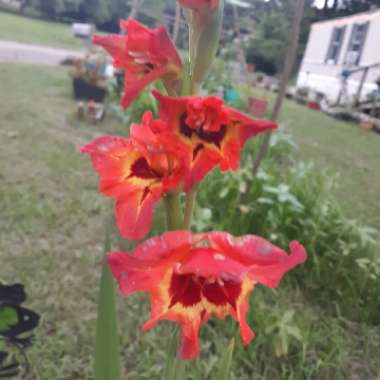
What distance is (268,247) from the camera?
0.57 m

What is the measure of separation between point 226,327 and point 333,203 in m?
1.11

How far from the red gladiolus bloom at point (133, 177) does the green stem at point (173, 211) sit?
0.04 m

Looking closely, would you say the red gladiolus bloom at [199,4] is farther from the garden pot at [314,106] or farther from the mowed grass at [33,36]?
the mowed grass at [33,36]

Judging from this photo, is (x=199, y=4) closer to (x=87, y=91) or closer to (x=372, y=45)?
(x=87, y=91)

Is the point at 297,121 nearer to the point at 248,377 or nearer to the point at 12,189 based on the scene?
the point at 12,189

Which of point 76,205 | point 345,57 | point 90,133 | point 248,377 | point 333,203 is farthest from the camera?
point 345,57

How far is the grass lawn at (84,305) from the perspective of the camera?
170cm

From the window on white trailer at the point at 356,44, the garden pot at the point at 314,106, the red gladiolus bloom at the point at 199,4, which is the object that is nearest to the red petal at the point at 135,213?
the red gladiolus bloom at the point at 199,4

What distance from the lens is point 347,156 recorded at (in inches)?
233

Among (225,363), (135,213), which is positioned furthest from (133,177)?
(225,363)

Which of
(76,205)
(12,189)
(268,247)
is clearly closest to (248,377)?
(268,247)

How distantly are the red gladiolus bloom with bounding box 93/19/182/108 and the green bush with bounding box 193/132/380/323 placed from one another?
141 centimetres

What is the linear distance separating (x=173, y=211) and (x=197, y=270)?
0.19 meters

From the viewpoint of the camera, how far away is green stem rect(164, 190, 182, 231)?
0.69 metres
